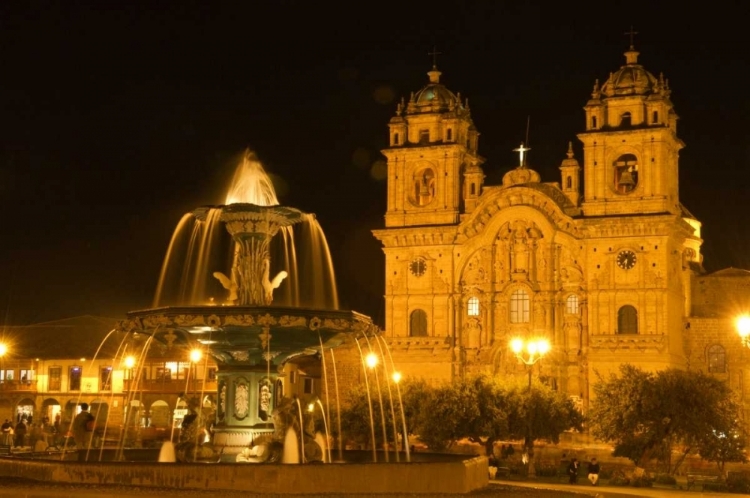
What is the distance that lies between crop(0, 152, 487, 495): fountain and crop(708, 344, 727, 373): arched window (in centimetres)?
3767

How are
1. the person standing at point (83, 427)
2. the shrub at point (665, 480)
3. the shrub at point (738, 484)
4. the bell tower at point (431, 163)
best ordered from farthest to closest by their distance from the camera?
the bell tower at point (431, 163), the shrub at point (665, 480), the shrub at point (738, 484), the person standing at point (83, 427)

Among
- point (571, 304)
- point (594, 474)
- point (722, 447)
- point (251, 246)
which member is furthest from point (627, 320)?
point (251, 246)

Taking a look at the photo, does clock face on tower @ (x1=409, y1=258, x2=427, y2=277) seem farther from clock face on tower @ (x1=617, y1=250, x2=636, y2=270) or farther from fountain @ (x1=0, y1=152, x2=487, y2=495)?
fountain @ (x1=0, y1=152, x2=487, y2=495)

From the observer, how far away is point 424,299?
59375 millimetres

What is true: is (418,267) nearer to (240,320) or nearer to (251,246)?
(251,246)

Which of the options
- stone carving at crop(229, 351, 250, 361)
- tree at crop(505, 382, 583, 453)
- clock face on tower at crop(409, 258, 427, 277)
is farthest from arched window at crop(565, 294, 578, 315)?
stone carving at crop(229, 351, 250, 361)

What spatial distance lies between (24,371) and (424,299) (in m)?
20.8

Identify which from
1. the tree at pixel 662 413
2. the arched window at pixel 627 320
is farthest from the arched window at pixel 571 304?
the tree at pixel 662 413

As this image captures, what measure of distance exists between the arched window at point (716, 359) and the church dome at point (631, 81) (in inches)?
464

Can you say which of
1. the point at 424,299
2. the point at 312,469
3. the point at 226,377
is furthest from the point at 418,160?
the point at 312,469

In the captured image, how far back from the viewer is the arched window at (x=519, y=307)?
5788cm

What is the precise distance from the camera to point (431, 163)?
6078cm

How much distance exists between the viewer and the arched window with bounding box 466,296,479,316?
58781 mm

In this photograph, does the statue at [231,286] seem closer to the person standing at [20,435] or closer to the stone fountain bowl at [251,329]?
the stone fountain bowl at [251,329]
